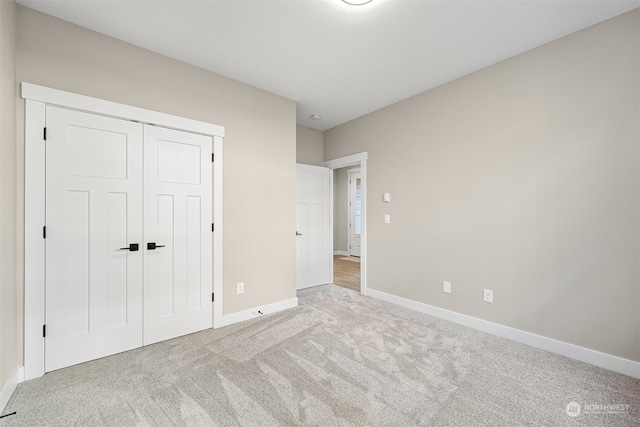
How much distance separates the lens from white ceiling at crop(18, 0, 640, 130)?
1917 mm

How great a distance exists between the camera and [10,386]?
5.68ft

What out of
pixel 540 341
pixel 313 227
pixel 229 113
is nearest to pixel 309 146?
pixel 313 227

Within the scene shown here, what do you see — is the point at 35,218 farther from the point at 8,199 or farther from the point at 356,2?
the point at 356,2

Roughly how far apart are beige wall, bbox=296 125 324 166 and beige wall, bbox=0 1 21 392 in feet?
10.2

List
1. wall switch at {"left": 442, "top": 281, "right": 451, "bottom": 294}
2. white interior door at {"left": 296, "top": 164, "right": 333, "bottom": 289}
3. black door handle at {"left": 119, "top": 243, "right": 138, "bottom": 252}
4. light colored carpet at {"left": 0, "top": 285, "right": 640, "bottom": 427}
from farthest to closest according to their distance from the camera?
white interior door at {"left": 296, "top": 164, "right": 333, "bottom": 289} < wall switch at {"left": 442, "top": 281, "right": 451, "bottom": 294} < black door handle at {"left": 119, "top": 243, "right": 138, "bottom": 252} < light colored carpet at {"left": 0, "top": 285, "right": 640, "bottom": 427}

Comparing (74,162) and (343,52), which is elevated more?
(343,52)

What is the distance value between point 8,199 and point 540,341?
4.27 meters

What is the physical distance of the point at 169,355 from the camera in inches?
88.9

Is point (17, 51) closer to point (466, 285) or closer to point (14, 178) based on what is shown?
point (14, 178)

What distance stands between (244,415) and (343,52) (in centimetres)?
293

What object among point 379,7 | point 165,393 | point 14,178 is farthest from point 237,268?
point 379,7

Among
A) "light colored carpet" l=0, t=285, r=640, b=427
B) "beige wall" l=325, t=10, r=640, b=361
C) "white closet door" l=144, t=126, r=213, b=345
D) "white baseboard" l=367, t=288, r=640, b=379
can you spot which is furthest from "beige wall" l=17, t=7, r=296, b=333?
"white baseboard" l=367, t=288, r=640, b=379

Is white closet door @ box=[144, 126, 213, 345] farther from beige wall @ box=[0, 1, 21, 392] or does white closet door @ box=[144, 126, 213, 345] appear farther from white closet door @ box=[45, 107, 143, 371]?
beige wall @ box=[0, 1, 21, 392]

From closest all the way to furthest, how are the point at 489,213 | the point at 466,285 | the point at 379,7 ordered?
1. the point at 379,7
2. the point at 489,213
3. the point at 466,285
